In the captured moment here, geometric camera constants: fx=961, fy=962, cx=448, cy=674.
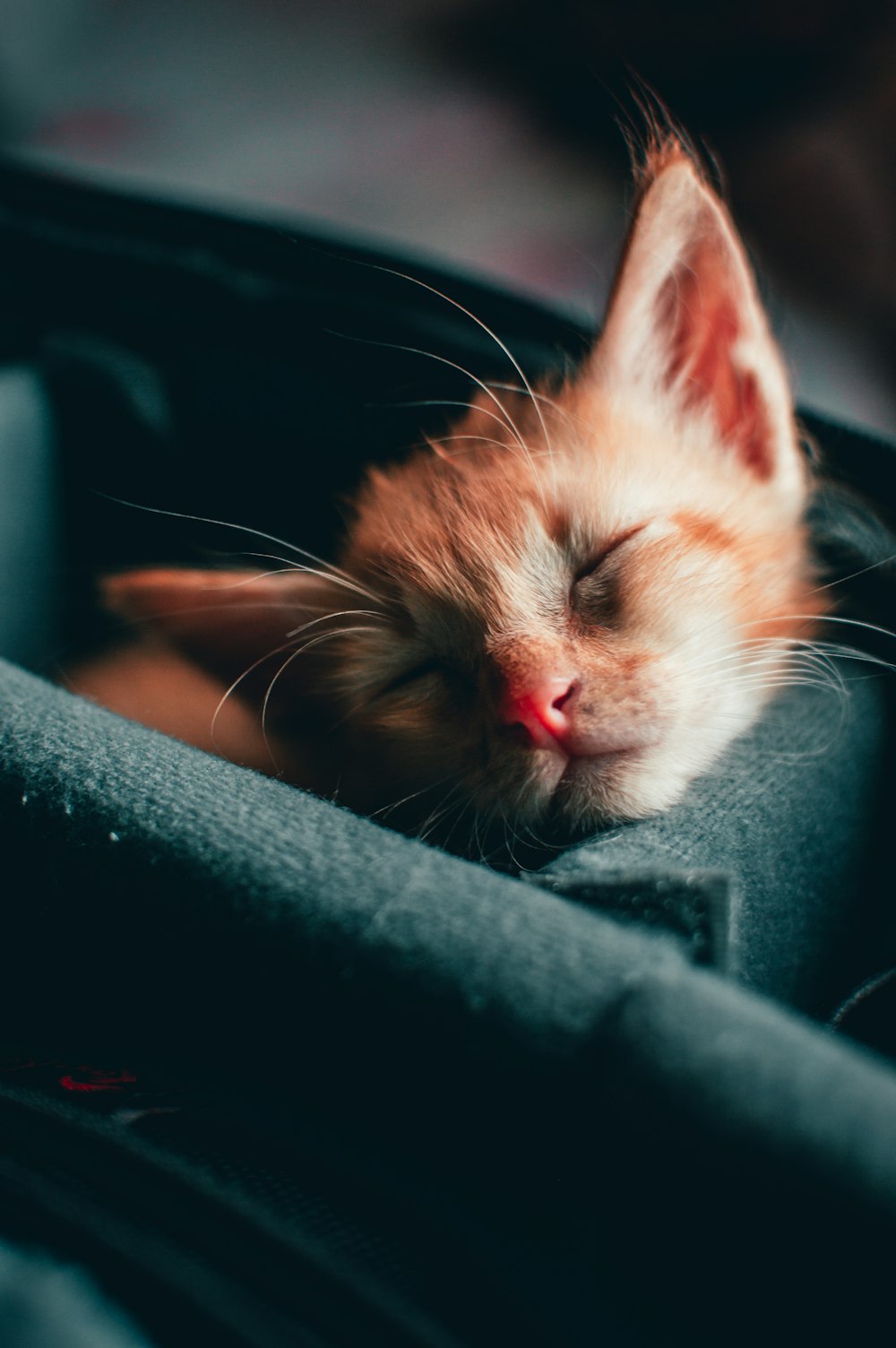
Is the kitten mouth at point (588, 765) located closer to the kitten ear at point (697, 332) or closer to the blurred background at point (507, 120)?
the kitten ear at point (697, 332)

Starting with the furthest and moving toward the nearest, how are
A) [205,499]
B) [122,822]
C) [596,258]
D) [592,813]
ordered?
[596,258] < [205,499] < [592,813] < [122,822]

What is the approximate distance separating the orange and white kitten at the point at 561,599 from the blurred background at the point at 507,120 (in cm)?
74

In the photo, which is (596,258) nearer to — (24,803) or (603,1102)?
(24,803)

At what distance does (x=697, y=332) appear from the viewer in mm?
828

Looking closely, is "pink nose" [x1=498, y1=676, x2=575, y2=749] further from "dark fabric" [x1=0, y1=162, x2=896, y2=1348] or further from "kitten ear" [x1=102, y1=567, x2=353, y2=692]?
"kitten ear" [x1=102, y1=567, x2=353, y2=692]

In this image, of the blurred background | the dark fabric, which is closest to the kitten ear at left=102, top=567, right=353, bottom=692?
the dark fabric

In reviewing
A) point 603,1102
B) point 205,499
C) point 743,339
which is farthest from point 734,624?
point 205,499

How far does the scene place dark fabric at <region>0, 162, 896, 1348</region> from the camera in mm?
315

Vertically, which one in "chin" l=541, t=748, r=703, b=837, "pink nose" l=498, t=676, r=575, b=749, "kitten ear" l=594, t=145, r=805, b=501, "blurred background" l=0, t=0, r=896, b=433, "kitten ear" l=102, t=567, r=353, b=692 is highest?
"blurred background" l=0, t=0, r=896, b=433

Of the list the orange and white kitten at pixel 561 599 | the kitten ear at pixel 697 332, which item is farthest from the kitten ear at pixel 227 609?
the kitten ear at pixel 697 332

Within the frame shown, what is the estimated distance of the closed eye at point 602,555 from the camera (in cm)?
72

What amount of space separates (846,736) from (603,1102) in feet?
1.51

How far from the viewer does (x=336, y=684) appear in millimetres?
825

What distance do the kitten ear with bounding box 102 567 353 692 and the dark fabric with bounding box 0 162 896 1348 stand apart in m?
0.21
